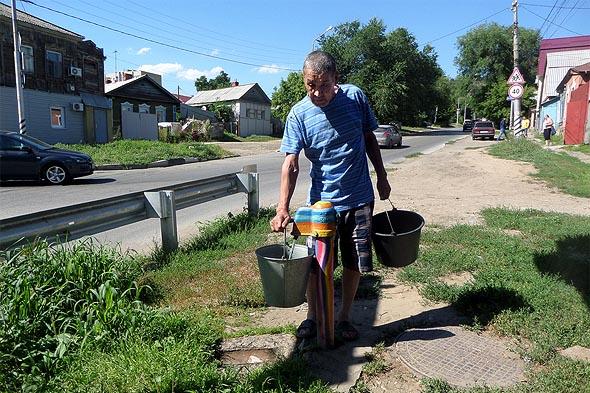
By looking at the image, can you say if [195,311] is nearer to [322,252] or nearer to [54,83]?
[322,252]

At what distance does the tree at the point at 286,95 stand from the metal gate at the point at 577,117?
35.2 meters

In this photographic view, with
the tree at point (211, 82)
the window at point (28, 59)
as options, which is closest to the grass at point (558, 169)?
the window at point (28, 59)

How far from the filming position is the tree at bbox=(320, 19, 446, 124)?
51.5 m

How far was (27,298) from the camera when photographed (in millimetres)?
2965

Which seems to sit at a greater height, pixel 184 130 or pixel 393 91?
pixel 393 91

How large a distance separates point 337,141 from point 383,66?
175ft

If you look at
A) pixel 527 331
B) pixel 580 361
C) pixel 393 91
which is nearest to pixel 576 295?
pixel 527 331

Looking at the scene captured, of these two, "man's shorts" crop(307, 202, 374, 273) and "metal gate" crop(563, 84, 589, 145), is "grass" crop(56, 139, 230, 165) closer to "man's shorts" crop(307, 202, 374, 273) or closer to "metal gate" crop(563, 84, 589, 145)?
"man's shorts" crop(307, 202, 374, 273)

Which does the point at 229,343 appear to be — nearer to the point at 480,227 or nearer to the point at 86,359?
the point at 86,359

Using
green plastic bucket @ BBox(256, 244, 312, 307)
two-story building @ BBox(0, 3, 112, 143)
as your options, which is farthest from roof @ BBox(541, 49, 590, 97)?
green plastic bucket @ BBox(256, 244, 312, 307)

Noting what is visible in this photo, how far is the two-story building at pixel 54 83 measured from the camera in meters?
23.7

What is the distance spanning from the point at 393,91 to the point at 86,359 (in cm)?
5153

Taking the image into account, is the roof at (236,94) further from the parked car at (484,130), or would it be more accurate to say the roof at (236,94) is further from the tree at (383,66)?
the parked car at (484,130)

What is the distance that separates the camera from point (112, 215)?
442 centimetres
